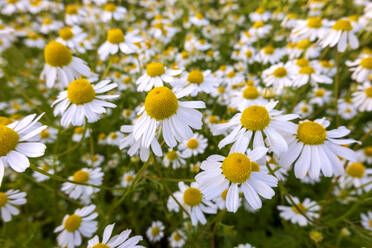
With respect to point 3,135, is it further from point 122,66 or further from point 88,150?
point 122,66

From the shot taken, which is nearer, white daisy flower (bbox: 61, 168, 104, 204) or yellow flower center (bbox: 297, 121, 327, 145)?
yellow flower center (bbox: 297, 121, 327, 145)

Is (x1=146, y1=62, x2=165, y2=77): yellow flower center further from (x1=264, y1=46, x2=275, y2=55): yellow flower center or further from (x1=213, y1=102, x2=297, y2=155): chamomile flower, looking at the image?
(x1=264, y1=46, x2=275, y2=55): yellow flower center

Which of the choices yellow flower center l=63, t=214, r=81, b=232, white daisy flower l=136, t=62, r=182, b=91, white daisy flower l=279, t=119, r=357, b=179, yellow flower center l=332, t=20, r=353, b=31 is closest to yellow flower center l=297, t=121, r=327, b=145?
white daisy flower l=279, t=119, r=357, b=179

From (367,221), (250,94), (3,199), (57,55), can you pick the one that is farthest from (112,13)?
(367,221)

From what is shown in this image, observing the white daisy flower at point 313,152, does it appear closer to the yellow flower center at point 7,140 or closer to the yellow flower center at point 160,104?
the yellow flower center at point 160,104

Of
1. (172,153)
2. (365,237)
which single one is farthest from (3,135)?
(365,237)

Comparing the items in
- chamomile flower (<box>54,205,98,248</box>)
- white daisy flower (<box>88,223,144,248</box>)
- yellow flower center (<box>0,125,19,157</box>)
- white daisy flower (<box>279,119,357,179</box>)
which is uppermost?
yellow flower center (<box>0,125,19,157</box>)
